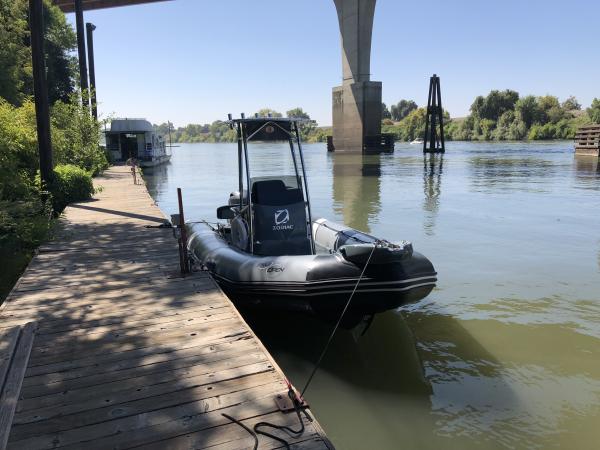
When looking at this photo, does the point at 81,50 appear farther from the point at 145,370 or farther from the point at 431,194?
the point at 145,370

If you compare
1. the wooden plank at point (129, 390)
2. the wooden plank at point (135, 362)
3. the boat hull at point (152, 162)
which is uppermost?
the boat hull at point (152, 162)

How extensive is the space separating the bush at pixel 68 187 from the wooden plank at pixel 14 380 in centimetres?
816

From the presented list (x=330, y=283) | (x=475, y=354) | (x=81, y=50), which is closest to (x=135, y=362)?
(x=330, y=283)

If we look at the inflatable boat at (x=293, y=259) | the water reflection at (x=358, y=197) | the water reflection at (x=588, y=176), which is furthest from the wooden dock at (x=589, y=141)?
the inflatable boat at (x=293, y=259)

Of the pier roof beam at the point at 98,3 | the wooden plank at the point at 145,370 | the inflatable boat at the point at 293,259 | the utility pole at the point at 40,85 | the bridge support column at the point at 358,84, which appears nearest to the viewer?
the wooden plank at the point at 145,370

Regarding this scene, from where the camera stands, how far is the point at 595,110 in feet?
231

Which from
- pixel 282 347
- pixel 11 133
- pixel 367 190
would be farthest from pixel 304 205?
pixel 367 190

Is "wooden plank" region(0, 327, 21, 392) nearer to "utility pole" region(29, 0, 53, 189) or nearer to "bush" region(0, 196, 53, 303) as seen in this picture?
"bush" region(0, 196, 53, 303)

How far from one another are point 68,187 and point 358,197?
37.3ft

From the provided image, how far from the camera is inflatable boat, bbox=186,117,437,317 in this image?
4.79m

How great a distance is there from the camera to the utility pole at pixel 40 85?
10242mm

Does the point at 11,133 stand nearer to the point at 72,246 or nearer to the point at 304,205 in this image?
the point at 72,246

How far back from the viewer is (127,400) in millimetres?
3105

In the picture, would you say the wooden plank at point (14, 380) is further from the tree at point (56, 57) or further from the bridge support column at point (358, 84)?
the bridge support column at point (358, 84)
